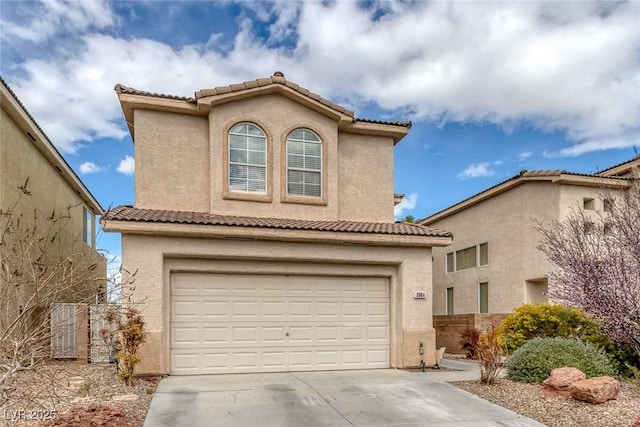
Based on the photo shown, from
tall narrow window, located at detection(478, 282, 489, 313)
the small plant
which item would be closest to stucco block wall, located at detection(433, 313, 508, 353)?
tall narrow window, located at detection(478, 282, 489, 313)

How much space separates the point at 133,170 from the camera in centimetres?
1280

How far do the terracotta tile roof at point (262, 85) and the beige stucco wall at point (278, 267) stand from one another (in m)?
4.08

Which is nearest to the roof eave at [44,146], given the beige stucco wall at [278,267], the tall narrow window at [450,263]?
the beige stucco wall at [278,267]

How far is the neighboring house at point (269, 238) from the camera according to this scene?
37.9 feet

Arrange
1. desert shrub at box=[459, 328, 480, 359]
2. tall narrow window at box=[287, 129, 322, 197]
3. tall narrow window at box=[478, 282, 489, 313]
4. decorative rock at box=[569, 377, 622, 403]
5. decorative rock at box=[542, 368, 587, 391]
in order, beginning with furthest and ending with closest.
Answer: tall narrow window at box=[478, 282, 489, 313] < desert shrub at box=[459, 328, 480, 359] < tall narrow window at box=[287, 129, 322, 197] < decorative rock at box=[542, 368, 587, 391] < decorative rock at box=[569, 377, 622, 403]

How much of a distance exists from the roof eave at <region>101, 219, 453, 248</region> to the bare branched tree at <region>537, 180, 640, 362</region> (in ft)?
10.8

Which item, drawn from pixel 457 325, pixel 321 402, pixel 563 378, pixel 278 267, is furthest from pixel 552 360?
pixel 457 325

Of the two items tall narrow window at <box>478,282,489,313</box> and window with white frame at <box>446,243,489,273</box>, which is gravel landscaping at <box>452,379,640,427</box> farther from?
window with white frame at <box>446,243,489,273</box>

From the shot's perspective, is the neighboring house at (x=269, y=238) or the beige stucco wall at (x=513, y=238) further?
the beige stucco wall at (x=513, y=238)

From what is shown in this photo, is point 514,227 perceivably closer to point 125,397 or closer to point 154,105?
point 154,105

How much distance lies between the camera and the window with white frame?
67.7 ft

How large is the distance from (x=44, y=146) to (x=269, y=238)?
8.41 m

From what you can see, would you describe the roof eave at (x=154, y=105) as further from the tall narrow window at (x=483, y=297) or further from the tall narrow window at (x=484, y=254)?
the tall narrow window at (x=483, y=297)

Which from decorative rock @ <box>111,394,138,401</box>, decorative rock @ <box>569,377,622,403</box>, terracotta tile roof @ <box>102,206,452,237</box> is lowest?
decorative rock @ <box>111,394,138,401</box>
